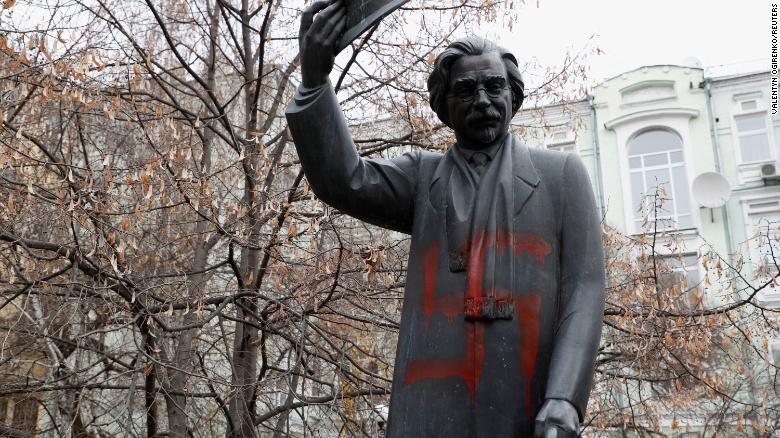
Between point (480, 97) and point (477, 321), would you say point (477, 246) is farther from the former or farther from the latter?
point (480, 97)

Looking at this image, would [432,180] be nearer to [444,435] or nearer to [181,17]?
[444,435]

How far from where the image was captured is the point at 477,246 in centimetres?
236

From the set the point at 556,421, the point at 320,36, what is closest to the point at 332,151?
the point at 320,36

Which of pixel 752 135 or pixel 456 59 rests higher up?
pixel 752 135

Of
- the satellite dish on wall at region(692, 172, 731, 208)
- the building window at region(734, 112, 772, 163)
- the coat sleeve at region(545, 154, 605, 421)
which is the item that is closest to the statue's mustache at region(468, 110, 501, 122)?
the coat sleeve at region(545, 154, 605, 421)

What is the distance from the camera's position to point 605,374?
9008mm

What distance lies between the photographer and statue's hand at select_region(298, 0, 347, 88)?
7.71 feet

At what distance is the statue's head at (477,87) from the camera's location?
250 centimetres

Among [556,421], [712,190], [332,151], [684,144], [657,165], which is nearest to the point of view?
[556,421]

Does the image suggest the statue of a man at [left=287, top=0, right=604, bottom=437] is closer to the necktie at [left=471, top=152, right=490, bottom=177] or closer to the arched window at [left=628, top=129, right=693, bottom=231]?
the necktie at [left=471, top=152, right=490, bottom=177]

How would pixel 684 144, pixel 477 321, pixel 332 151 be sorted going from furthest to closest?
1. pixel 684 144
2. pixel 332 151
3. pixel 477 321

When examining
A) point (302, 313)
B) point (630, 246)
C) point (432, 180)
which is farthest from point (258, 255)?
point (432, 180)

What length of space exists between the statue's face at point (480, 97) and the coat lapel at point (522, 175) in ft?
0.28

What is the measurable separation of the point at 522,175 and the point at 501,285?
1.27ft
